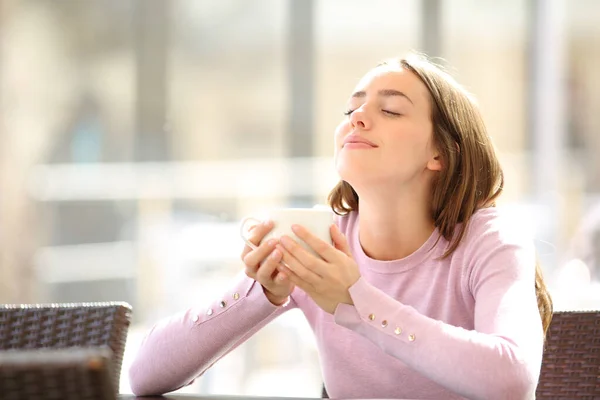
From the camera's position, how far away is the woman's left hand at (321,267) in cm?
125

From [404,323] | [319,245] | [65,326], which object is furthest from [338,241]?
[65,326]

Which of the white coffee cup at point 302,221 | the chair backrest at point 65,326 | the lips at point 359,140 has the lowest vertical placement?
the chair backrest at point 65,326

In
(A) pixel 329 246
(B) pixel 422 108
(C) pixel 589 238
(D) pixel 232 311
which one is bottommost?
(C) pixel 589 238

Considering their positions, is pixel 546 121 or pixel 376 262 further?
pixel 546 121

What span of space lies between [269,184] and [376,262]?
147 cm

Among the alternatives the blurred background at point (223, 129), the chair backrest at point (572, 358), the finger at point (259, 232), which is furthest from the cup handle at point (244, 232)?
the blurred background at point (223, 129)

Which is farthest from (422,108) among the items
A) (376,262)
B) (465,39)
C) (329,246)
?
(465,39)

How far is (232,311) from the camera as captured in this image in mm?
1444

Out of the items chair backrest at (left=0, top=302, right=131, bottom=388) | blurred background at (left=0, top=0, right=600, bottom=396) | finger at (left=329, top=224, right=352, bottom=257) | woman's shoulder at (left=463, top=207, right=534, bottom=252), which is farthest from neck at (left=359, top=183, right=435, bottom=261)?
blurred background at (left=0, top=0, right=600, bottom=396)

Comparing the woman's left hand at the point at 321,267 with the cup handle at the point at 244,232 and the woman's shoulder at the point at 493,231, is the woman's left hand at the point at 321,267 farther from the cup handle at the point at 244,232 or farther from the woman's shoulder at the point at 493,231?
the woman's shoulder at the point at 493,231

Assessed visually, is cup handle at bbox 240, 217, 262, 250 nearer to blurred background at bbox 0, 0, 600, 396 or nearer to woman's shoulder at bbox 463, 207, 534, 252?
woman's shoulder at bbox 463, 207, 534, 252

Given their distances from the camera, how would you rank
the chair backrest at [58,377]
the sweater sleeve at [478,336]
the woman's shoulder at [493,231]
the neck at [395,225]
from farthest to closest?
1. the neck at [395,225]
2. the woman's shoulder at [493,231]
3. the sweater sleeve at [478,336]
4. the chair backrest at [58,377]

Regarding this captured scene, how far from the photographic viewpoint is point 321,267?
4.09ft

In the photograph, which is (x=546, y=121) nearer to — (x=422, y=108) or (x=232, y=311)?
(x=422, y=108)
